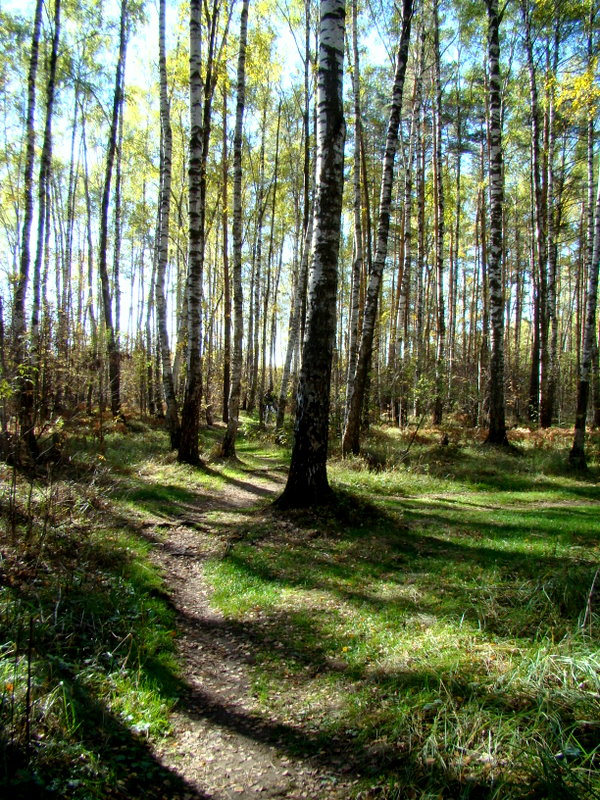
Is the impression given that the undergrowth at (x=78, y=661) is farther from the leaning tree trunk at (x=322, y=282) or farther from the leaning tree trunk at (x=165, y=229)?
the leaning tree trunk at (x=165, y=229)

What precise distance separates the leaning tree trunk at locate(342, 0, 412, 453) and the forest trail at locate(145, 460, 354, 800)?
674cm

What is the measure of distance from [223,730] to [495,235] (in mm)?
12705

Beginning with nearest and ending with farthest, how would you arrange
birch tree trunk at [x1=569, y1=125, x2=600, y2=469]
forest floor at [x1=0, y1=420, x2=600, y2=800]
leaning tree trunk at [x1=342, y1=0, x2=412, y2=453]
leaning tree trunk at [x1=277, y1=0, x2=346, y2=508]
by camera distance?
forest floor at [x1=0, y1=420, x2=600, y2=800] → leaning tree trunk at [x1=277, y1=0, x2=346, y2=508] → leaning tree trunk at [x1=342, y1=0, x2=412, y2=453] → birch tree trunk at [x1=569, y1=125, x2=600, y2=469]

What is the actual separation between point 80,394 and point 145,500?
593cm

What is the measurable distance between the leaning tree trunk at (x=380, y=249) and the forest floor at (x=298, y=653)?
173 inches

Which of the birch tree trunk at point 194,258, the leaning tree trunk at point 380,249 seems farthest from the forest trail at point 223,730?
the leaning tree trunk at point 380,249

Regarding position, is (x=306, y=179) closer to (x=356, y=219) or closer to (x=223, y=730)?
(x=356, y=219)

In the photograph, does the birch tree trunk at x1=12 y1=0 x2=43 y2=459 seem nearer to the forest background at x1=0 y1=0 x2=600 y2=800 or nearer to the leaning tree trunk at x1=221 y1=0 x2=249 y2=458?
the forest background at x1=0 y1=0 x2=600 y2=800

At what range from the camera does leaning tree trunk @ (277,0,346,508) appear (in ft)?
22.4

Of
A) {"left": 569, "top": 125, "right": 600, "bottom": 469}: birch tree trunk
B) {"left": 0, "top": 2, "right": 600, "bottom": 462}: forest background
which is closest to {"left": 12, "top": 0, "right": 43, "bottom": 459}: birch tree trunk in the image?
{"left": 0, "top": 2, "right": 600, "bottom": 462}: forest background

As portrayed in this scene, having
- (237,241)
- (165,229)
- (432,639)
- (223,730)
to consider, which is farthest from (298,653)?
(165,229)

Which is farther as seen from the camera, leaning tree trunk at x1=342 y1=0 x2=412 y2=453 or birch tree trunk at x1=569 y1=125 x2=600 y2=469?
birch tree trunk at x1=569 y1=125 x2=600 y2=469

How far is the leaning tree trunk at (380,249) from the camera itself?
992 centimetres

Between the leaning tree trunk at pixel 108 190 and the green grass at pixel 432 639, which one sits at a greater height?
the leaning tree trunk at pixel 108 190
